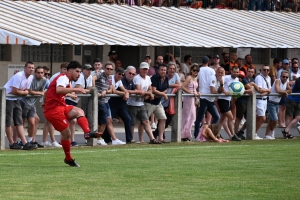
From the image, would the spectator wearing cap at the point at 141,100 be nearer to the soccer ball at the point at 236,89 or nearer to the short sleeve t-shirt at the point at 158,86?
the short sleeve t-shirt at the point at 158,86

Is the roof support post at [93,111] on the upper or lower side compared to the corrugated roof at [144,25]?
lower

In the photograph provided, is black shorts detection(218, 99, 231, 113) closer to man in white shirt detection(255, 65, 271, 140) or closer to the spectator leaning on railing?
man in white shirt detection(255, 65, 271, 140)

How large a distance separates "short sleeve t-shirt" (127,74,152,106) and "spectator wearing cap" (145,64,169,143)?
196 millimetres

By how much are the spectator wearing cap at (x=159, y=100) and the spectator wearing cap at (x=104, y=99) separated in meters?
1.09

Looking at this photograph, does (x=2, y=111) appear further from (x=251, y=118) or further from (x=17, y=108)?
(x=251, y=118)

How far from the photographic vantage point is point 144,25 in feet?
92.7

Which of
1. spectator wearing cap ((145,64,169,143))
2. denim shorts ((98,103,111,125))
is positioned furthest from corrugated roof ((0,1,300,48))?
denim shorts ((98,103,111,125))

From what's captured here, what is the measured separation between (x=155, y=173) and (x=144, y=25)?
14782 millimetres

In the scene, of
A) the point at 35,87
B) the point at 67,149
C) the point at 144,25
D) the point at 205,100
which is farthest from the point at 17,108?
the point at 144,25

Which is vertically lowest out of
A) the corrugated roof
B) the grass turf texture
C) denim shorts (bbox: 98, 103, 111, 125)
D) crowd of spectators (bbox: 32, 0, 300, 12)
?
the grass turf texture

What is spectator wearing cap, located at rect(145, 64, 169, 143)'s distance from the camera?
2088cm

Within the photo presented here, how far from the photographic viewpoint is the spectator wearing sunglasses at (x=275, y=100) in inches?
892

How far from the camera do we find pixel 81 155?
17.2 m

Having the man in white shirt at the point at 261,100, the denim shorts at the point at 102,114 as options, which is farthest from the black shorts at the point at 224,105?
the denim shorts at the point at 102,114
